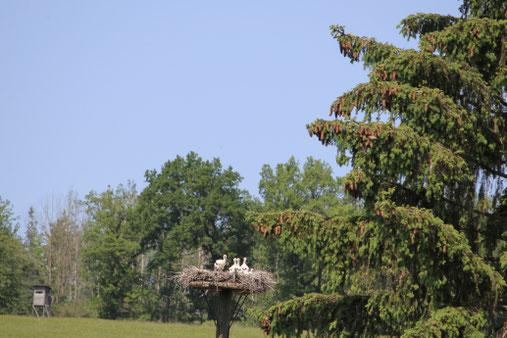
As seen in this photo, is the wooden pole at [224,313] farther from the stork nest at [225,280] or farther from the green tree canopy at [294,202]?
the green tree canopy at [294,202]

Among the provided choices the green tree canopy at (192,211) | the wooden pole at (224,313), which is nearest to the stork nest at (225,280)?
the wooden pole at (224,313)

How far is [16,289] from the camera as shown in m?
55.9

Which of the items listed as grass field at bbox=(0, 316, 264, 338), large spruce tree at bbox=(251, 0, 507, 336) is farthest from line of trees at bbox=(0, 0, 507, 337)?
grass field at bbox=(0, 316, 264, 338)

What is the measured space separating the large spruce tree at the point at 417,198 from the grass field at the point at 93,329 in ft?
84.1

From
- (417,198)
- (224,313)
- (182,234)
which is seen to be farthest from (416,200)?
(182,234)

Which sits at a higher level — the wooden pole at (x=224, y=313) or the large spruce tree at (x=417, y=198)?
the large spruce tree at (x=417, y=198)

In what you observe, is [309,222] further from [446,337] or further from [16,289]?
[16,289]

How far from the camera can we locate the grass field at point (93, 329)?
3628 cm

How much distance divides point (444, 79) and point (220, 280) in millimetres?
7146

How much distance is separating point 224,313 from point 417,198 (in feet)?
20.1

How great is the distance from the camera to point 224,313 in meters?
A: 16.0

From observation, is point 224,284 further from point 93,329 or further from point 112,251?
point 112,251

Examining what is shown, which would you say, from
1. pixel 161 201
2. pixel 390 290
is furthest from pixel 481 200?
pixel 161 201

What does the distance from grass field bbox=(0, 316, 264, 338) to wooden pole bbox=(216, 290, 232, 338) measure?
67.0ft
